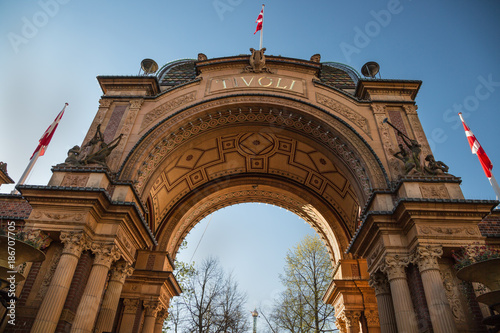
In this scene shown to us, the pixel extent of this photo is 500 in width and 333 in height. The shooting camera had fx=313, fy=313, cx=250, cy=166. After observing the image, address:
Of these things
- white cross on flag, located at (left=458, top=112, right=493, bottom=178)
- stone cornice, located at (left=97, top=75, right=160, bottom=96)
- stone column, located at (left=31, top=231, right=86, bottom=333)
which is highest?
stone cornice, located at (left=97, top=75, right=160, bottom=96)

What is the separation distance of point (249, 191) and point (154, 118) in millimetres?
7300

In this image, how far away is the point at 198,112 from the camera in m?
13.5

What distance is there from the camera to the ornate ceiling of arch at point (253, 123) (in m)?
11.8

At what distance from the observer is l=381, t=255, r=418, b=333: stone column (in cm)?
836

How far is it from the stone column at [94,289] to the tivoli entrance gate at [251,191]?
31 mm

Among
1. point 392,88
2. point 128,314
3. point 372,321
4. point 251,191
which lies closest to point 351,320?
point 372,321

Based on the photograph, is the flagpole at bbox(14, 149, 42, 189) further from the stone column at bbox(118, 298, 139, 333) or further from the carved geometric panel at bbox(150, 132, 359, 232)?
the stone column at bbox(118, 298, 139, 333)

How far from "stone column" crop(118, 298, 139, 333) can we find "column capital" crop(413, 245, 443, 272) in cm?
1109

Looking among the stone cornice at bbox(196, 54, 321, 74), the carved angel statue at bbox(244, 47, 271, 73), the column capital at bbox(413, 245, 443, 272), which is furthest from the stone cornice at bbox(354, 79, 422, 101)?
the column capital at bbox(413, 245, 443, 272)

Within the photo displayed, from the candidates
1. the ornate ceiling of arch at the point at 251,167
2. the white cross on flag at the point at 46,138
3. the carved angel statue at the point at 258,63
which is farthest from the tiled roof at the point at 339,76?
the white cross on flag at the point at 46,138

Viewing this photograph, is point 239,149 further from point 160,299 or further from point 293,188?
point 160,299

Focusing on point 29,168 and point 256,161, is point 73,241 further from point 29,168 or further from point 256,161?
point 256,161

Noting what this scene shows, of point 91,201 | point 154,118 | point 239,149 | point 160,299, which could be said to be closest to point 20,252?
point 91,201

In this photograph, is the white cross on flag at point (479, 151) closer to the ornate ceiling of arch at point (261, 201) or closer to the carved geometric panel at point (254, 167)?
the carved geometric panel at point (254, 167)
